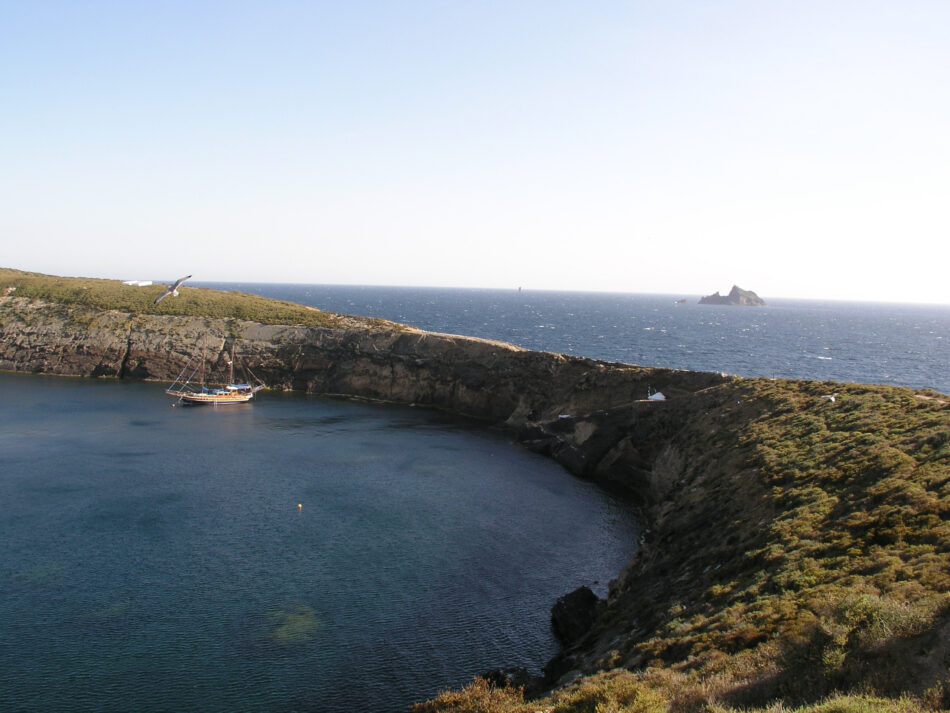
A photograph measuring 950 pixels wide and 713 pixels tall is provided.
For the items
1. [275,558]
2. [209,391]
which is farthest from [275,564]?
[209,391]

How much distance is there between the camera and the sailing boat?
9038 centimetres

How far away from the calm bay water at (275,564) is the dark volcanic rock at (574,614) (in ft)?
2.74

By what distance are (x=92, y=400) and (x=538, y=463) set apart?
211ft

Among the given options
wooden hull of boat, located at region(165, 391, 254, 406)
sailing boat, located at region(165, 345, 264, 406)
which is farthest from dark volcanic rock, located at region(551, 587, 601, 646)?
sailing boat, located at region(165, 345, 264, 406)

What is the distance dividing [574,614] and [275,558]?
62.7ft

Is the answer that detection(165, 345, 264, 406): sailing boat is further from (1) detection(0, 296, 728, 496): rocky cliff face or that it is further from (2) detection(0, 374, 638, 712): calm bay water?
(2) detection(0, 374, 638, 712): calm bay water

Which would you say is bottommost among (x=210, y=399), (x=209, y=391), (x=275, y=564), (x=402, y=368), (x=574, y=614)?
(x=275, y=564)

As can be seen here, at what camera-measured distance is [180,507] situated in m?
47.6

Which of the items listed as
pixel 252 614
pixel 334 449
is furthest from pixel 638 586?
pixel 334 449

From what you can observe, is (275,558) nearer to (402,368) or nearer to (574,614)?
(574,614)

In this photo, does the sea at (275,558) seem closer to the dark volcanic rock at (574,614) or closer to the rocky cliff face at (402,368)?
the dark volcanic rock at (574,614)

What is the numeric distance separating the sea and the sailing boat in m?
10.8

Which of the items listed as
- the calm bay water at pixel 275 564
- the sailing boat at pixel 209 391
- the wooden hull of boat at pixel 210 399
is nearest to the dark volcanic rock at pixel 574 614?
the calm bay water at pixel 275 564

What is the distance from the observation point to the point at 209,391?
94500mm
